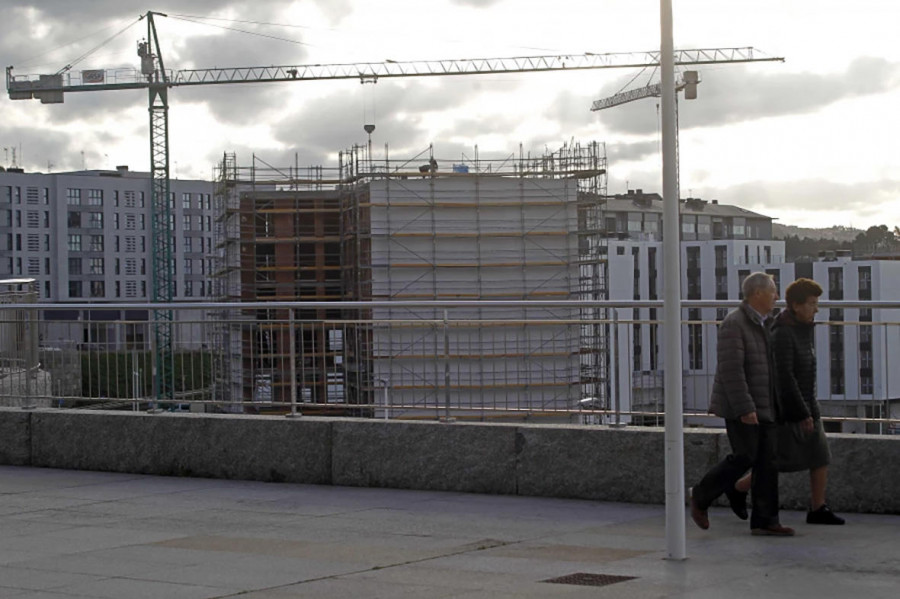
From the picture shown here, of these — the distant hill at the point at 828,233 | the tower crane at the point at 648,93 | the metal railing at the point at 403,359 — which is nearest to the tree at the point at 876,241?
the distant hill at the point at 828,233

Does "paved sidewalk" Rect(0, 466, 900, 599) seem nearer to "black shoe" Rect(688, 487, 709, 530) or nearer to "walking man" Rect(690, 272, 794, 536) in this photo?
"black shoe" Rect(688, 487, 709, 530)

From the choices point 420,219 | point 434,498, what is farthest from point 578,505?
point 420,219

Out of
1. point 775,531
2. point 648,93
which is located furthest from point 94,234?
point 775,531

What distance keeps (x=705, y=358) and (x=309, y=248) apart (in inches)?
2895

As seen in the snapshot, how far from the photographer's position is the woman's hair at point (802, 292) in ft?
27.2

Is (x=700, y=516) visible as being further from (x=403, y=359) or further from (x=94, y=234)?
(x=94, y=234)

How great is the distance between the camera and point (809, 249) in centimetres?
15738

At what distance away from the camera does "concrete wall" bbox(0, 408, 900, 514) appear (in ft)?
30.5

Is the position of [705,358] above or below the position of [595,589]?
above

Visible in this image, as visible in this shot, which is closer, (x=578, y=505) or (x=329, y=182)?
(x=578, y=505)

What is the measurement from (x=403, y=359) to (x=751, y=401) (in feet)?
15.0

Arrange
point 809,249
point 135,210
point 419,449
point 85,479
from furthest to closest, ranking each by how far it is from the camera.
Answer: point 809,249, point 135,210, point 85,479, point 419,449

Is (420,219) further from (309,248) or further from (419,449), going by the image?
(419,449)

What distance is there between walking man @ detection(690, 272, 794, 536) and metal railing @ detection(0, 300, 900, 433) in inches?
31.8
